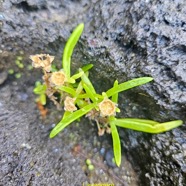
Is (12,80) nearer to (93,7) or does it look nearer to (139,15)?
Answer: (93,7)

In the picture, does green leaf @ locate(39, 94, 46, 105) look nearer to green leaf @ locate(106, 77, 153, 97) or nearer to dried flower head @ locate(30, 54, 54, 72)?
dried flower head @ locate(30, 54, 54, 72)

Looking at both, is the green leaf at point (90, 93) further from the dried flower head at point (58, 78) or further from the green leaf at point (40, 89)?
the green leaf at point (40, 89)

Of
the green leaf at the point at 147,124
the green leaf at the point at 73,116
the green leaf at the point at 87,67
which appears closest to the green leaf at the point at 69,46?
the green leaf at the point at 87,67

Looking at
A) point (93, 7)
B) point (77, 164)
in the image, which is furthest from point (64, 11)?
point (77, 164)

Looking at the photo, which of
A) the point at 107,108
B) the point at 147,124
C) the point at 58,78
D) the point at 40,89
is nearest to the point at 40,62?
the point at 58,78

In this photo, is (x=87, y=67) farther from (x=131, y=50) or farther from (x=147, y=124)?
(x=147, y=124)

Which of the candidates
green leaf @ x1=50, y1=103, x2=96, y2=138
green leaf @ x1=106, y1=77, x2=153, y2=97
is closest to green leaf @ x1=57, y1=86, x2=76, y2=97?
green leaf @ x1=50, y1=103, x2=96, y2=138

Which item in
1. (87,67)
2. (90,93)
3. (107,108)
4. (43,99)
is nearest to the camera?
(107,108)
